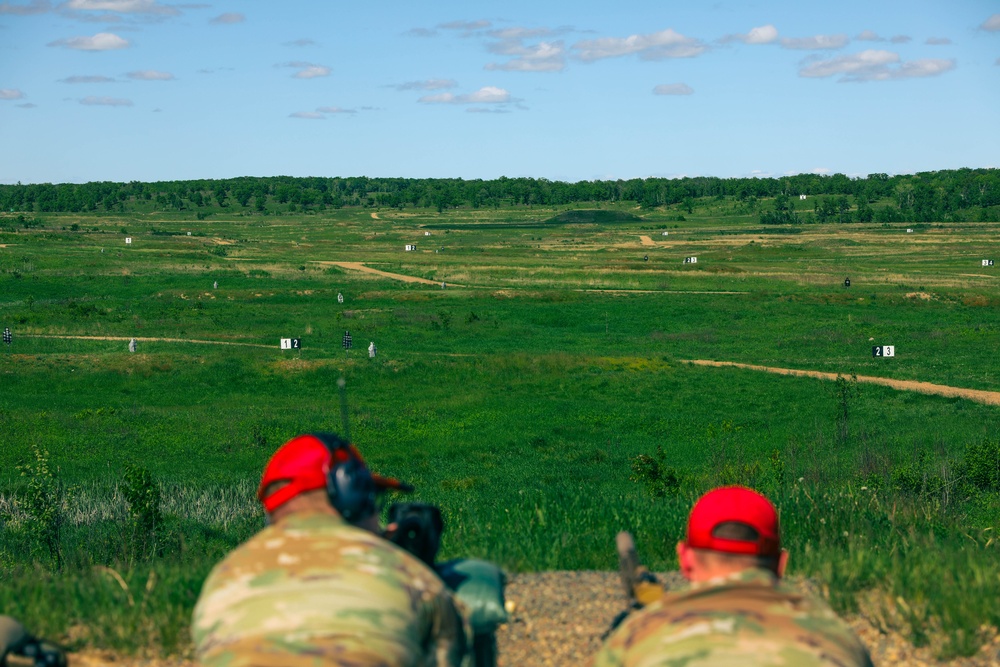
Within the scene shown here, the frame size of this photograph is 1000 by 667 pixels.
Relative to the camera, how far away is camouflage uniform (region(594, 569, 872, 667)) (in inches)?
140

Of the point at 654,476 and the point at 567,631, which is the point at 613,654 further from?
the point at 654,476

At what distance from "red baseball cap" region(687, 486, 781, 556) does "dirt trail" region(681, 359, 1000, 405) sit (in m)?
36.4

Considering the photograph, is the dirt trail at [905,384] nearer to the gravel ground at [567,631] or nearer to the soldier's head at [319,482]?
the gravel ground at [567,631]

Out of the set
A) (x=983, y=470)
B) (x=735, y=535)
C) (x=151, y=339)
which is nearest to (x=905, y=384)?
(x=983, y=470)

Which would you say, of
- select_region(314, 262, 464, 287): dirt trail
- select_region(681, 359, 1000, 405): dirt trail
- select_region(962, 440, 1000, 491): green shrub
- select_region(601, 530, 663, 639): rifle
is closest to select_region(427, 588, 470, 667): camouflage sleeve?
select_region(601, 530, 663, 639): rifle

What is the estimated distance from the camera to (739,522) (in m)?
3.83

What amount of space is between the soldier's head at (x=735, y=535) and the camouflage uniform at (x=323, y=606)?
94 cm

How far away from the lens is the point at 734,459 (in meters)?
28.9

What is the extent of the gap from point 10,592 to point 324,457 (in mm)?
3677

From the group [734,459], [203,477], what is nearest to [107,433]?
[203,477]

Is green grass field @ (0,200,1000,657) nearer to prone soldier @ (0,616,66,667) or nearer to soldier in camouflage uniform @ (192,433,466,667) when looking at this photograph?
prone soldier @ (0,616,66,667)

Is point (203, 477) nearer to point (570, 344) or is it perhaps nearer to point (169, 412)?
point (169, 412)

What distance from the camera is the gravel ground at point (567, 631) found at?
20.2 ft

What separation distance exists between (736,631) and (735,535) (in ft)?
1.12
